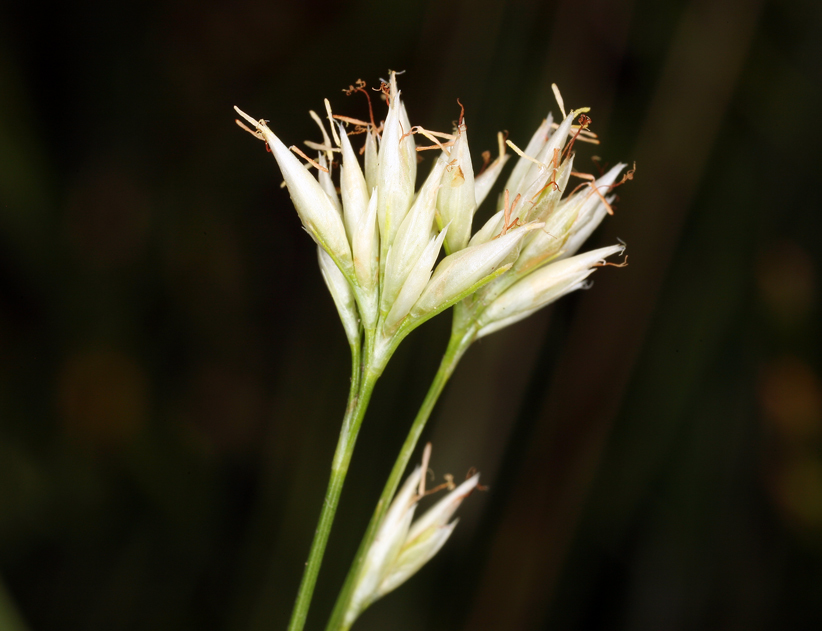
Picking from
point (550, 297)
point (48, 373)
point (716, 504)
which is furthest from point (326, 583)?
point (716, 504)

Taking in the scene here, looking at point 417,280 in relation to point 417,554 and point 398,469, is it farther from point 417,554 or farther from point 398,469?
point 417,554

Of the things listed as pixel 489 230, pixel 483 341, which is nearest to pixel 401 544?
pixel 489 230

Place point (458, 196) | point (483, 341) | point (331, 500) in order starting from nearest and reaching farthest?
point (331, 500) → point (458, 196) → point (483, 341)

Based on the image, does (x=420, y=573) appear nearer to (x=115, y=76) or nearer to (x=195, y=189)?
(x=195, y=189)

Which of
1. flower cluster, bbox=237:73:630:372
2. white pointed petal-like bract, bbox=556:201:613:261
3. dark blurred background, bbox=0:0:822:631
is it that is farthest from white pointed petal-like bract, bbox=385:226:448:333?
dark blurred background, bbox=0:0:822:631

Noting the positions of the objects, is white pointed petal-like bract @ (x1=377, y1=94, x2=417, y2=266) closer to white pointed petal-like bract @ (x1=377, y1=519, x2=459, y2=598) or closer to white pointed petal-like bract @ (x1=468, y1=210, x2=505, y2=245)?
white pointed petal-like bract @ (x1=468, y1=210, x2=505, y2=245)

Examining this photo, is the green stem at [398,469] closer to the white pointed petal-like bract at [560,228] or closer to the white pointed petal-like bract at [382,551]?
the white pointed petal-like bract at [382,551]
